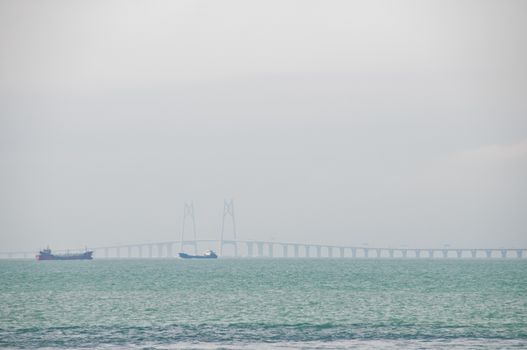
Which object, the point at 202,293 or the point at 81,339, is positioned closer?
the point at 81,339

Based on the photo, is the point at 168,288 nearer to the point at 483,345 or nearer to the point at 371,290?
the point at 371,290

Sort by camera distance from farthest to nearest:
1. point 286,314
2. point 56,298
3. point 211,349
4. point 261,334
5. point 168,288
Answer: point 168,288 → point 56,298 → point 286,314 → point 261,334 → point 211,349

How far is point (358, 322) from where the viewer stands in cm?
6488

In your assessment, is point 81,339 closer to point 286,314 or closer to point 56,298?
point 286,314

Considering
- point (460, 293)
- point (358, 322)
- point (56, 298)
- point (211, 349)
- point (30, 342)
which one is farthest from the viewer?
point (460, 293)

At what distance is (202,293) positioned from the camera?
10050cm

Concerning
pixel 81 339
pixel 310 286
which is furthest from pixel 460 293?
pixel 81 339

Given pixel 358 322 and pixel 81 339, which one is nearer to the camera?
pixel 81 339

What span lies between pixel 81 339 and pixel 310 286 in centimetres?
6323

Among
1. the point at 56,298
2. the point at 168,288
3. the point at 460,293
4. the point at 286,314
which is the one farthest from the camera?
the point at 168,288

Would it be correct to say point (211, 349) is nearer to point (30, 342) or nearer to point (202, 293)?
point (30, 342)

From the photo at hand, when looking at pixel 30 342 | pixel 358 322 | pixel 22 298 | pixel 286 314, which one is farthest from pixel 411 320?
pixel 22 298

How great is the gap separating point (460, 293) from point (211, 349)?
56.4 metres

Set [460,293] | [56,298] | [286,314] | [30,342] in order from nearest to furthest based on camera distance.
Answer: [30,342], [286,314], [56,298], [460,293]
